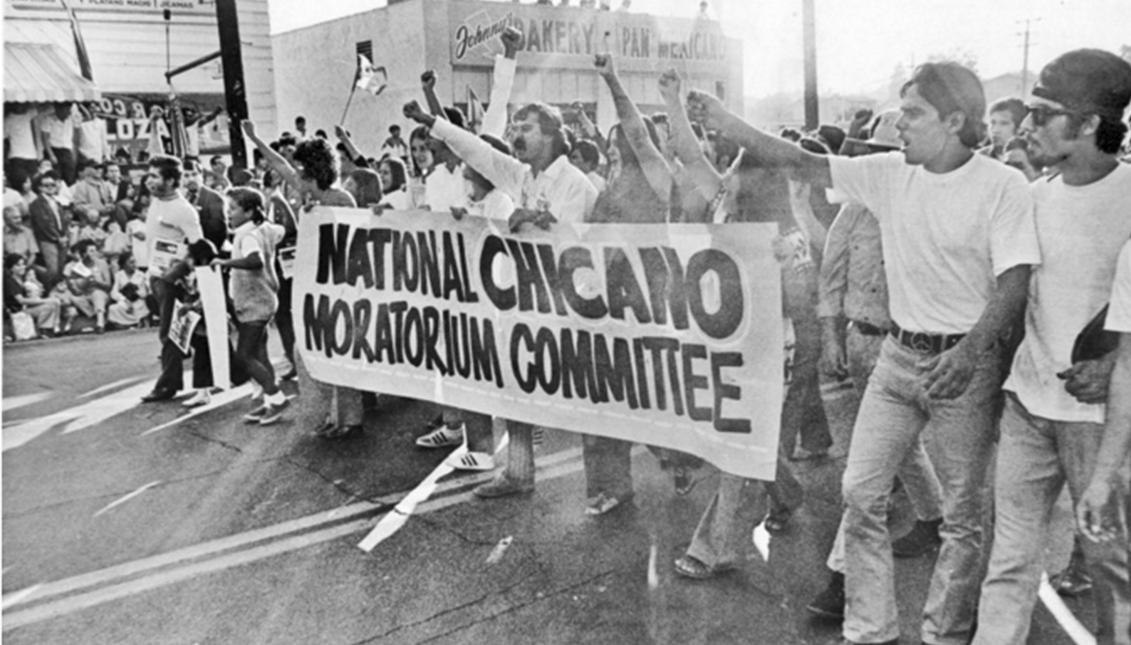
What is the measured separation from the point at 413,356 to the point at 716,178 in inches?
78.1

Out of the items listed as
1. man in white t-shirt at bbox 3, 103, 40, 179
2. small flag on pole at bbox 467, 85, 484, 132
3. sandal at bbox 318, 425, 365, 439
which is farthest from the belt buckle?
man in white t-shirt at bbox 3, 103, 40, 179

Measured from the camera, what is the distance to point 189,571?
4238 mm

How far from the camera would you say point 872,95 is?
7844 mm

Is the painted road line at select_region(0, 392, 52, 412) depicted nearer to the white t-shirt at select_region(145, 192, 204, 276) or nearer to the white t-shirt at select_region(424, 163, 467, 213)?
the white t-shirt at select_region(145, 192, 204, 276)

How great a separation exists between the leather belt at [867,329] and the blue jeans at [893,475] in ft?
1.79

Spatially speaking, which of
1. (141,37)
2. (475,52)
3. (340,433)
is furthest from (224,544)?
(475,52)

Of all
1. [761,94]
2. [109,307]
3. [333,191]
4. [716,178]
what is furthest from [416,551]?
[109,307]

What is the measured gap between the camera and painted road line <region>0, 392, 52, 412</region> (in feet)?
24.9

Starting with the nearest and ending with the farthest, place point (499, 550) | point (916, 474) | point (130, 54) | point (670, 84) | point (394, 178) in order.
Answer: point (670, 84) → point (916, 474) → point (499, 550) → point (394, 178) → point (130, 54)

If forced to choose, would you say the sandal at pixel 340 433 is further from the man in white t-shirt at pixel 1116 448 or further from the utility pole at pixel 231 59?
the utility pole at pixel 231 59

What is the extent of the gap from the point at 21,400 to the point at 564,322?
5471 mm

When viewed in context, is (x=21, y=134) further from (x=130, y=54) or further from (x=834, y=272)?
(x=834, y=272)

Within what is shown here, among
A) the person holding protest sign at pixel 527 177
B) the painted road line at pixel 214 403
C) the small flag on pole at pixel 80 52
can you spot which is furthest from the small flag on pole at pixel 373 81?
the small flag on pole at pixel 80 52

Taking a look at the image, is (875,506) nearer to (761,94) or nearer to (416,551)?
(416,551)
